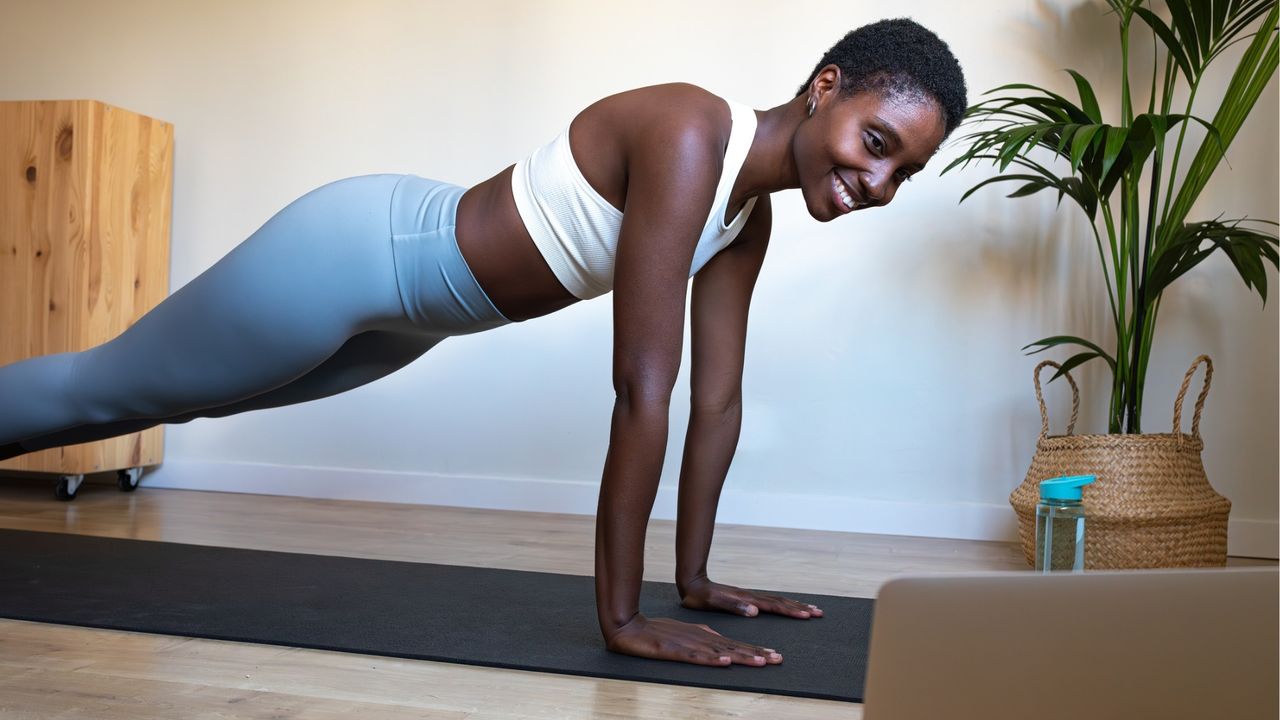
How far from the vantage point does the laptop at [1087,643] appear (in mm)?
342

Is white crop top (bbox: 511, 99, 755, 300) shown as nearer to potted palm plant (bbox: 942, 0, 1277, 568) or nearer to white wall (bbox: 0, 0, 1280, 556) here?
potted palm plant (bbox: 942, 0, 1277, 568)

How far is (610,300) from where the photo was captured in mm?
3004

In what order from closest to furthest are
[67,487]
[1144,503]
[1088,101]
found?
[1144,503], [1088,101], [67,487]

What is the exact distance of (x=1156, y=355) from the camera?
2.61 metres

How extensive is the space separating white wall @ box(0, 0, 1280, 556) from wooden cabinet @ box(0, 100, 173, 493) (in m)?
0.32

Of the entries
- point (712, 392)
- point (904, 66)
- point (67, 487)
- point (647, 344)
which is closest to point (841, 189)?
point (904, 66)

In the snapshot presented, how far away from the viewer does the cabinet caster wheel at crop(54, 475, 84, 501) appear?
9.71 ft

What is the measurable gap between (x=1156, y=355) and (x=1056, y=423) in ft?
0.95

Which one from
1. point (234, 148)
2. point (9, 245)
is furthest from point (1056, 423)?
point (9, 245)

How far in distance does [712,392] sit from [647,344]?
39 centimetres

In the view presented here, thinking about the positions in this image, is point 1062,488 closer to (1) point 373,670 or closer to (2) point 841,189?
(2) point 841,189

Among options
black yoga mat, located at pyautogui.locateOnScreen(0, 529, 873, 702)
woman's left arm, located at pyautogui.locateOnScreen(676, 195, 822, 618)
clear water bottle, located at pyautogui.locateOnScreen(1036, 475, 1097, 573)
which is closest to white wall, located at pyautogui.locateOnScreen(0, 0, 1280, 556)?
clear water bottle, located at pyautogui.locateOnScreen(1036, 475, 1097, 573)

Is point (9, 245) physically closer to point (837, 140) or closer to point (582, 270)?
point (582, 270)

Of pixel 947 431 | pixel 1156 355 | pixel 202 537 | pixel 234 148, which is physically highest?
pixel 234 148
